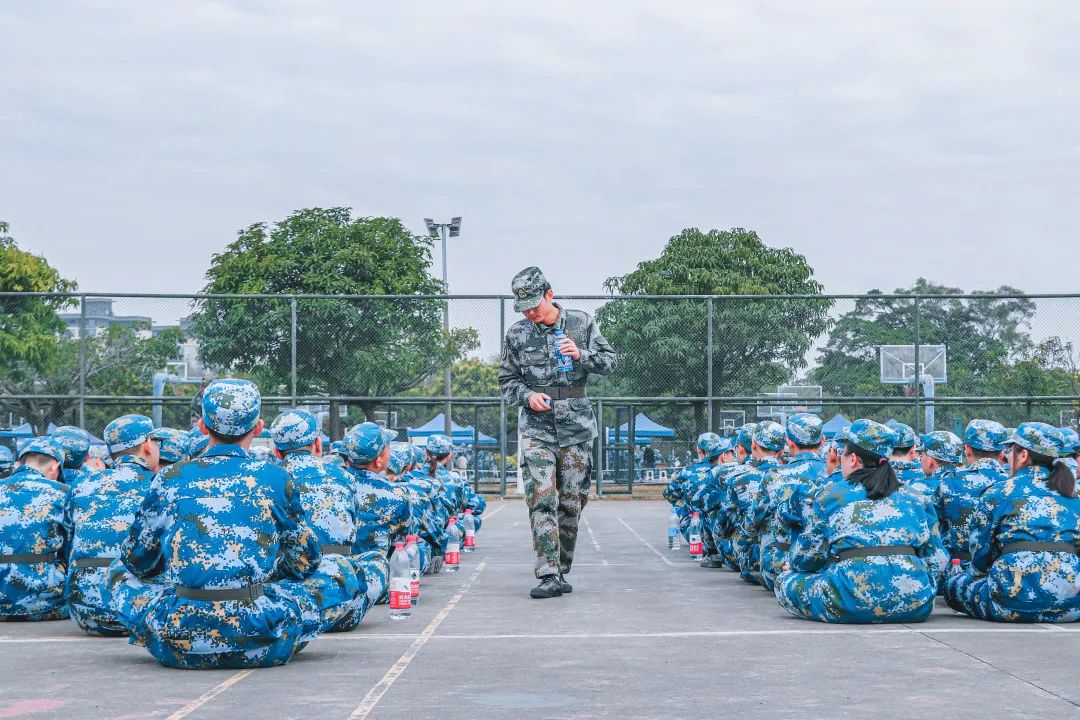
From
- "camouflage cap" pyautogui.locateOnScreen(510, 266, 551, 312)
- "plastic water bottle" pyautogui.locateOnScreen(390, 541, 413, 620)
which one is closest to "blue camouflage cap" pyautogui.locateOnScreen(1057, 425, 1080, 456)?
"camouflage cap" pyautogui.locateOnScreen(510, 266, 551, 312)

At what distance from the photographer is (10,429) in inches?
1078

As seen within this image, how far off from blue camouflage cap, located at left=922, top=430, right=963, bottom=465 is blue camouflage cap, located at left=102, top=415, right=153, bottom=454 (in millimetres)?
6869

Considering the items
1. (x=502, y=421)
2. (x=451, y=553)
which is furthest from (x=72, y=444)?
(x=502, y=421)

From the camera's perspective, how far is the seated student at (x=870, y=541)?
8.58 meters

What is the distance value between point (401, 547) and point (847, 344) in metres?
19.0

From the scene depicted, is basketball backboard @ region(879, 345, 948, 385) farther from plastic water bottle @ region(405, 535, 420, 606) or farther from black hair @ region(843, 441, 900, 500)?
black hair @ region(843, 441, 900, 500)

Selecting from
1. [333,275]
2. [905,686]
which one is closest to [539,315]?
[905,686]

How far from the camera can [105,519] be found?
8.91 meters

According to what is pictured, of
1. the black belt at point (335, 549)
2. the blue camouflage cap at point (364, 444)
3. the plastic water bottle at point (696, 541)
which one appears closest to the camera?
the black belt at point (335, 549)

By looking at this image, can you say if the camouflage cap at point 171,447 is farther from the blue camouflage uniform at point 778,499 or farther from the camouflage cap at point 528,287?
the blue camouflage uniform at point 778,499

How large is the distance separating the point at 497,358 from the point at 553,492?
1762 centimetres

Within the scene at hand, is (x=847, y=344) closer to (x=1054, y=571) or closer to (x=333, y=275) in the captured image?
(x=333, y=275)

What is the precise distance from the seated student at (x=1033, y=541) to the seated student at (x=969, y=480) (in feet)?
4.53

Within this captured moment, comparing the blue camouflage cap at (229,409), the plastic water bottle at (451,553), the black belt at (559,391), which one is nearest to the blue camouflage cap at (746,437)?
the plastic water bottle at (451,553)
